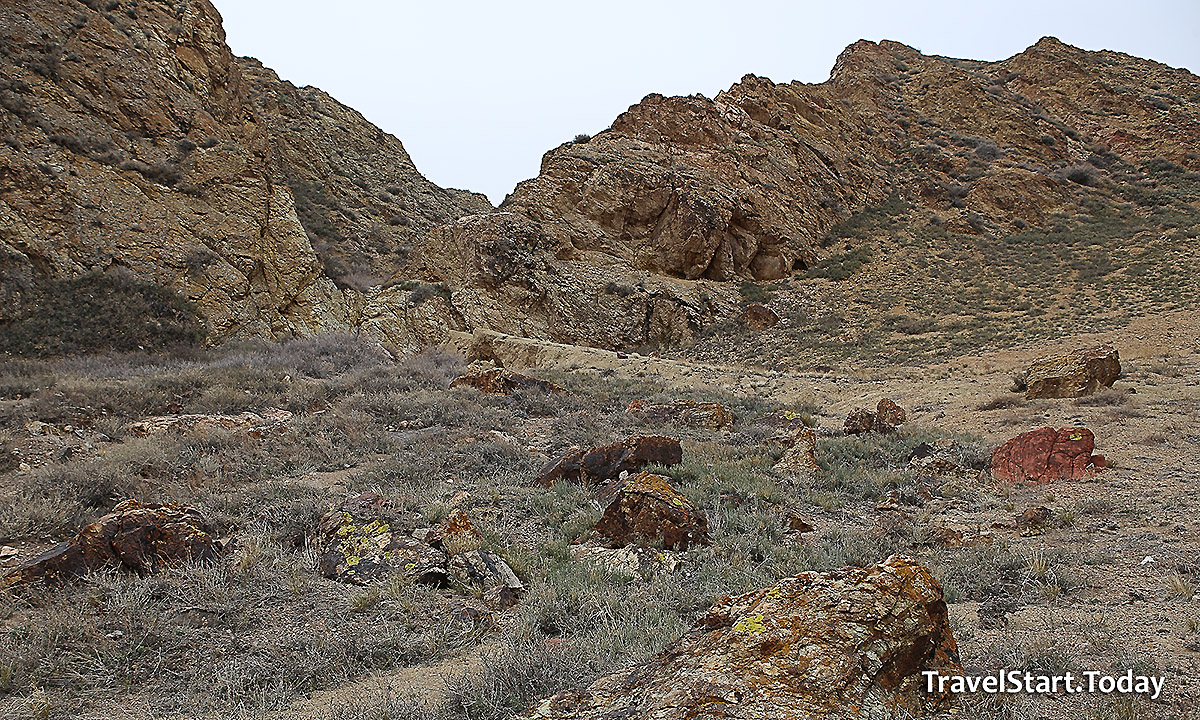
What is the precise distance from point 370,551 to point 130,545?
1384 millimetres

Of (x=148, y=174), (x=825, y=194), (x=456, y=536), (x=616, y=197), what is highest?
(x=825, y=194)

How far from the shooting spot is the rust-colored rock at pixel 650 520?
445 cm

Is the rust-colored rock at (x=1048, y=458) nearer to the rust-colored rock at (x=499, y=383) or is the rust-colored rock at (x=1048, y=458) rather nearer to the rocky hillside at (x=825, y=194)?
the rust-colored rock at (x=499, y=383)

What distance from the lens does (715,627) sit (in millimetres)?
2387

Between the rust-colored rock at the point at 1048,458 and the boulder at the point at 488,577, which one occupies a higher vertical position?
the rust-colored rock at the point at 1048,458

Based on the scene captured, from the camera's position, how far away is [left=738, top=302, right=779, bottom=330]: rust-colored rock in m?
22.7

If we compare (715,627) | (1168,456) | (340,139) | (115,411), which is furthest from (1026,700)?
(340,139)

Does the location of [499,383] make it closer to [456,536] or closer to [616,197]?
[456,536]

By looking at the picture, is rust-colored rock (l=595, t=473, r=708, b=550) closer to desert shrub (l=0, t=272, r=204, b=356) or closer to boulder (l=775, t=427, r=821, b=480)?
boulder (l=775, t=427, r=821, b=480)

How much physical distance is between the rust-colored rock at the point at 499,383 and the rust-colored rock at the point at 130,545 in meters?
6.00

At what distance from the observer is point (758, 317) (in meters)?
22.8

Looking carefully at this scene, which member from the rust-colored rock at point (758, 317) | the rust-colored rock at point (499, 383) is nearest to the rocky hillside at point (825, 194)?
the rust-colored rock at point (758, 317)

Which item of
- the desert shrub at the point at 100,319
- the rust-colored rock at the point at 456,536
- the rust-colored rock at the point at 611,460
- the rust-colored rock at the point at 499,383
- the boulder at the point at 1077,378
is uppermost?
the desert shrub at the point at 100,319

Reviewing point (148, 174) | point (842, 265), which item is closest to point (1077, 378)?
point (842, 265)
